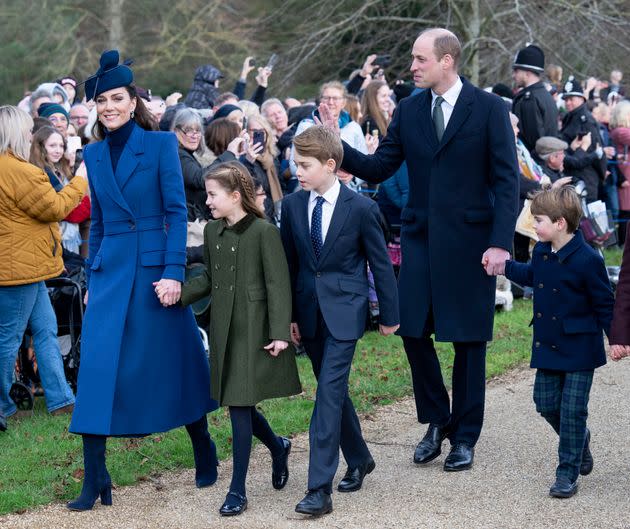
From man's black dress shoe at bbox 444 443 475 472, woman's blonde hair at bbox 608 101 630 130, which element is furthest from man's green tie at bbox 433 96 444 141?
woman's blonde hair at bbox 608 101 630 130

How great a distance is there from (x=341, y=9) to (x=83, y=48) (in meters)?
8.16

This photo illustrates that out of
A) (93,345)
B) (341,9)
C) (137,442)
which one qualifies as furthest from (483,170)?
(341,9)

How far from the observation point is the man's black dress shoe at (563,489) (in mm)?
5641

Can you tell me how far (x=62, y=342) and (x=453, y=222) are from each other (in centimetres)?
336

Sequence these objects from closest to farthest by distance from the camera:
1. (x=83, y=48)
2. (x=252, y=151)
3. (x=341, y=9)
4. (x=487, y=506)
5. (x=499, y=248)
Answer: (x=487, y=506)
(x=499, y=248)
(x=252, y=151)
(x=341, y=9)
(x=83, y=48)

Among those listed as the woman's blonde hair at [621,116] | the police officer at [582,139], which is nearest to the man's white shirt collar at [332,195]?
the police officer at [582,139]

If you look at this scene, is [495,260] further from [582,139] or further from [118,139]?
[582,139]

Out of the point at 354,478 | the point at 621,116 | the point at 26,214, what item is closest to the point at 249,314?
the point at 354,478

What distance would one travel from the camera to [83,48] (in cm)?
2603

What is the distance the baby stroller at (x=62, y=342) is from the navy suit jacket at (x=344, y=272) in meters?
2.95

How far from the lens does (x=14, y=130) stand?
7.48 metres

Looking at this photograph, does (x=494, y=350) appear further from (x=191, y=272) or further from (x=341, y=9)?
(x=341, y=9)

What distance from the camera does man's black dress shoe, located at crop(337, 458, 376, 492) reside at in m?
5.88

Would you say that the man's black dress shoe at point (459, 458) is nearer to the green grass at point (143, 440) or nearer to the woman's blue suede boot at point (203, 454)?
the woman's blue suede boot at point (203, 454)
